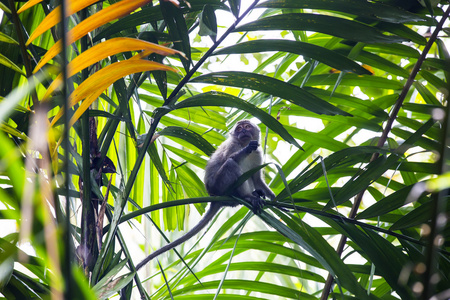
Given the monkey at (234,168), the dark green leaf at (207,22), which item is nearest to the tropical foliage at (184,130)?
the dark green leaf at (207,22)

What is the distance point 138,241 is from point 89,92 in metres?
3.91

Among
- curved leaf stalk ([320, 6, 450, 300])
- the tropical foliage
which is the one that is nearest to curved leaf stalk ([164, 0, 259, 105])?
the tropical foliage

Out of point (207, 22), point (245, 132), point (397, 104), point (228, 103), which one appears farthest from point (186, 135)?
point (245, 132)

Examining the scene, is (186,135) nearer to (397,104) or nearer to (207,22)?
(207,22)

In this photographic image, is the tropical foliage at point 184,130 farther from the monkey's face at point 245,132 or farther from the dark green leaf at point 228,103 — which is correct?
the monkey's face at point 245,132

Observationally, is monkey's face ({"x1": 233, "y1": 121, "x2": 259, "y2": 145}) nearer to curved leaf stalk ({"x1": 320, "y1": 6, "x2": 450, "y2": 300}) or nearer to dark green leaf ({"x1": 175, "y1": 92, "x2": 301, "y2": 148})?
curved leaf stalk ({"x1": 320, "y1": 6, "x2": 450, "y2": 300})

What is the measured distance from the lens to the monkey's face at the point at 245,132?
410 centimetres

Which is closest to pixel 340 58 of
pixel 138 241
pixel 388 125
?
pixel 388 125

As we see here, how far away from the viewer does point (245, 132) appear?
13.5 ft

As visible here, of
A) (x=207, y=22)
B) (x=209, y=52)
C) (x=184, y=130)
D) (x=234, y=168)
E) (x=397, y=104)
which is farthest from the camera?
(x=234, y=168)

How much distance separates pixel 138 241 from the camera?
190 inches

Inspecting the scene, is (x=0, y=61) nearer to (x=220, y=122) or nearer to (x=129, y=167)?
(x=129, y=167)

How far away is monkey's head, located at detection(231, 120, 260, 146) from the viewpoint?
161 inches

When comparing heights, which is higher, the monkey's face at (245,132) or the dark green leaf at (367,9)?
the monkey's face at (245,132)
